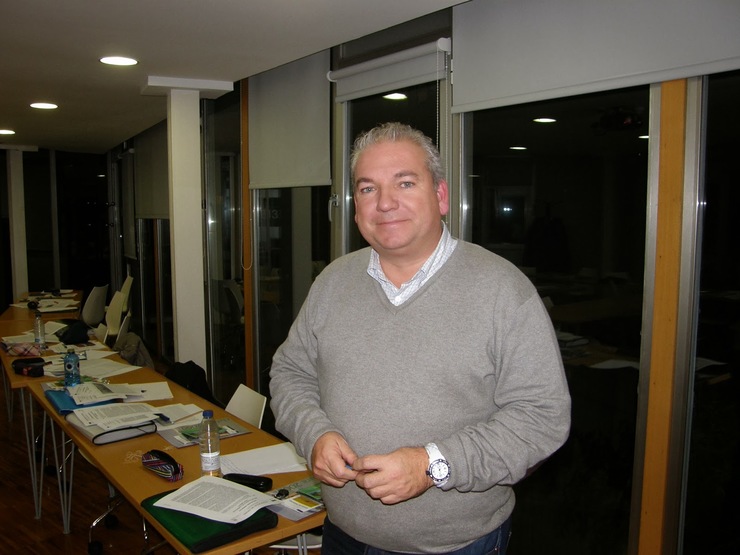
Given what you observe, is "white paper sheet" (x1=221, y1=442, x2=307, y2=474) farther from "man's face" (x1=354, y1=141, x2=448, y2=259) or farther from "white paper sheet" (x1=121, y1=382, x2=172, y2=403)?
"man's face" (x1=354, y1=141, x2=448, y2=259)

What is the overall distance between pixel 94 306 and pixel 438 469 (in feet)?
25.2

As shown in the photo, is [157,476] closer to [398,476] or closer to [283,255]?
[398,476]

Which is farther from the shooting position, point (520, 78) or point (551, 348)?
point (520, 78)

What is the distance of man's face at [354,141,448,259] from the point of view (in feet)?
5.13

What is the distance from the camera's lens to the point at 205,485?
86.5 inches

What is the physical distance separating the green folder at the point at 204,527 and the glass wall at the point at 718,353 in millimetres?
1753

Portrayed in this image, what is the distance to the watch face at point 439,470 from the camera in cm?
135

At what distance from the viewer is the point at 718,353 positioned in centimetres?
246

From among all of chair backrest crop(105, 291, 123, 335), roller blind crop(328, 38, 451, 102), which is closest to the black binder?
roller blind crop(328, 38, 451, 102)

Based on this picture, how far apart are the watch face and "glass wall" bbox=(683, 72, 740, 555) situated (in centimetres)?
164

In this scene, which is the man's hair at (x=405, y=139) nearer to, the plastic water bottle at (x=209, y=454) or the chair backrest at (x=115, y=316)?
the plastic water bottle at (x=209, y=454)

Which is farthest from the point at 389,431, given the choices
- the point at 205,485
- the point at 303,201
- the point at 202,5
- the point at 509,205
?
the point at 303,201

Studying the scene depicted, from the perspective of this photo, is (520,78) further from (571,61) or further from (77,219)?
(77,219)

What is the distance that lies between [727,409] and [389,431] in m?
1.66
